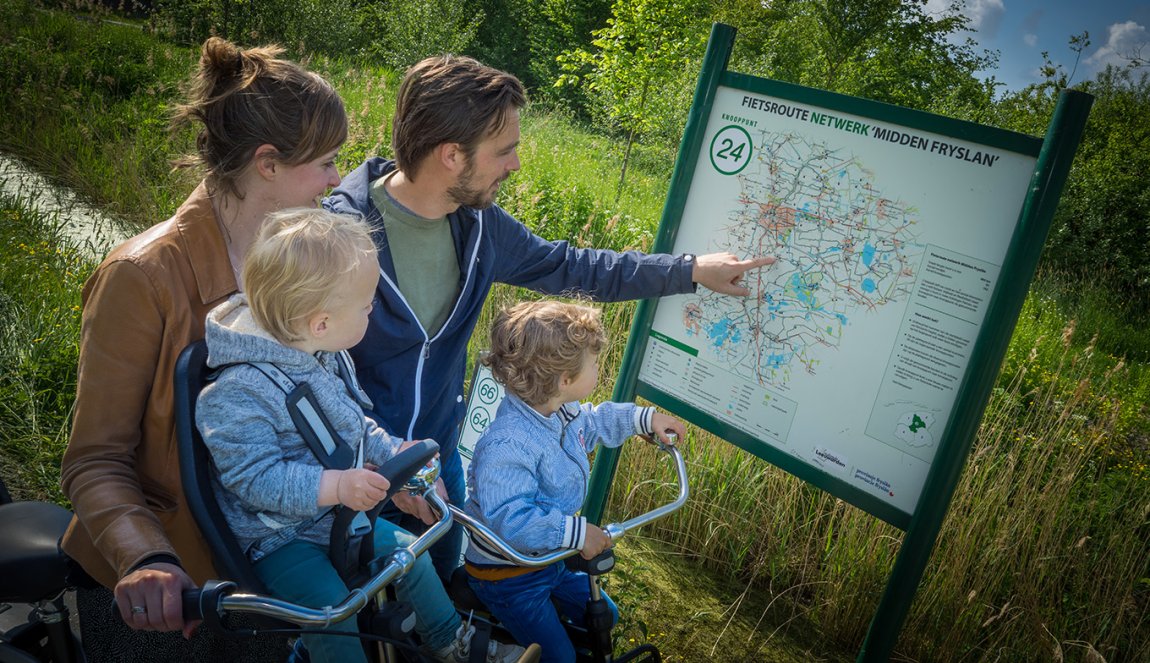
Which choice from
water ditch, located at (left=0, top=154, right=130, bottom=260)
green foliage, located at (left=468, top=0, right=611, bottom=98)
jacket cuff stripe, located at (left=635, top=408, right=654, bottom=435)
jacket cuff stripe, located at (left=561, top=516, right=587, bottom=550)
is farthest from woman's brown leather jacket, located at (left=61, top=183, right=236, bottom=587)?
green foliage, located at (left=468, top=0, right=611, bottom=98)

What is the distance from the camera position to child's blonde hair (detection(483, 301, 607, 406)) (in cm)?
204

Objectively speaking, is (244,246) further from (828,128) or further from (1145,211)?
(1145,211)

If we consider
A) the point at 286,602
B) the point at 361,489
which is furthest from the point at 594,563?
the point at 286,602

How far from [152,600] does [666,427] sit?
1.33m

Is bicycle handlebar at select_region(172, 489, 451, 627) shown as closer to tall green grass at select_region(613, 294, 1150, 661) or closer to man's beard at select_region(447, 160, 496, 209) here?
man's beard at select_region(447, 160, 496, 209)

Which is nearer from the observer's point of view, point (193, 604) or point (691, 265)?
point (193, 604)

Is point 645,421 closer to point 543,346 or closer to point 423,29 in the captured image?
point 543,346

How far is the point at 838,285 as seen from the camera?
2330 mm

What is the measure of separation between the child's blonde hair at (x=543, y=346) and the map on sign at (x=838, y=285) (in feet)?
2.24

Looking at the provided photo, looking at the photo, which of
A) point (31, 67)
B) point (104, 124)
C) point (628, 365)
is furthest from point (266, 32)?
point (628, 365)

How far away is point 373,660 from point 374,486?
2.07 feet

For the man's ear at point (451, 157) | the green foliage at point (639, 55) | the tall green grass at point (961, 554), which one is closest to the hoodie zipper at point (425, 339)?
the man's ear at point (451, 157)

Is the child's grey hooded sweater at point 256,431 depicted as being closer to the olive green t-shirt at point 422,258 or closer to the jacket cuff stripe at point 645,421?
the olive green t-shirt at point 422,258

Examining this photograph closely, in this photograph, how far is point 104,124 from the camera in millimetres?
7047
